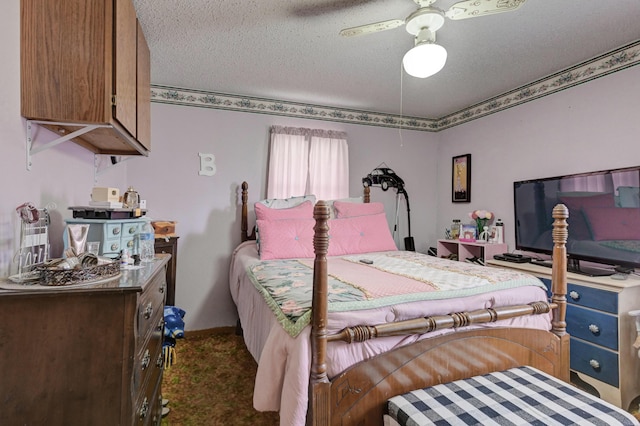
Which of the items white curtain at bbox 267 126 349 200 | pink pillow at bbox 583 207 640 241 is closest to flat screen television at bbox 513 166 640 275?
pink pillow at bbox 583 207 640 241

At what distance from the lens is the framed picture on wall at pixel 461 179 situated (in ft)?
12.0

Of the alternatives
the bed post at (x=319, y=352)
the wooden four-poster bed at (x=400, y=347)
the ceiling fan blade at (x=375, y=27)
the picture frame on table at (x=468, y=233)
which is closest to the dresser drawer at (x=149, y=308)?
the wooden four-poster bed at (x=400, y=347)

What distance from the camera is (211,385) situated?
2250 mm

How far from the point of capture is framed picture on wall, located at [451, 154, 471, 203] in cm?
366

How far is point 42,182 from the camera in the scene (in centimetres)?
138

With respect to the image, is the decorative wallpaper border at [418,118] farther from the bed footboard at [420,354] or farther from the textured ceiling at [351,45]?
the bed footboard at [420,354]

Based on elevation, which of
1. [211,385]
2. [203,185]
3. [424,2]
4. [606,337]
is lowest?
[211,385]

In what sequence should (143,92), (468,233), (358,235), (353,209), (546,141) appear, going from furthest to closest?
(468,233)
(353,209)
(358,235)
(546,141)
(143,92)

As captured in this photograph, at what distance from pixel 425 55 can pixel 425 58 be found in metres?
0.01

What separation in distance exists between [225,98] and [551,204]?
3.03 metres

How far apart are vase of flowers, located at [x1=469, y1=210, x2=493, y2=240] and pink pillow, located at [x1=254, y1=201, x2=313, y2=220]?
1.72 metres

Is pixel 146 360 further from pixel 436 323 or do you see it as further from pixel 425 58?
pixel 425 58

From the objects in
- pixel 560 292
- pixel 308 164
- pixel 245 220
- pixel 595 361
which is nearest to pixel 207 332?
pixel 245 220

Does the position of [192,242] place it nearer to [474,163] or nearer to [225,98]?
[225,98]
